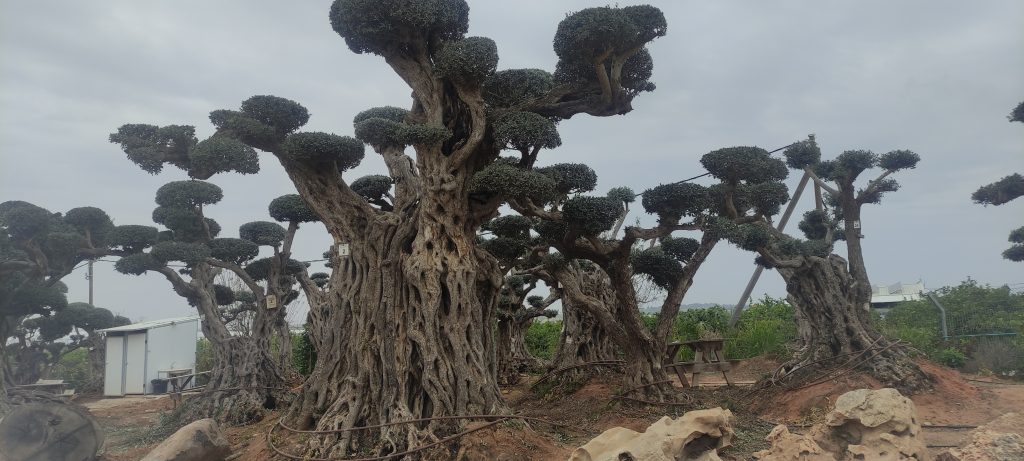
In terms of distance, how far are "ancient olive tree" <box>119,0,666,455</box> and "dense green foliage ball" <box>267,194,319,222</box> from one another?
221cm

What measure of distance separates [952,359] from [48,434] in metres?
15.8

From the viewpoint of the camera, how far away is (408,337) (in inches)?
330

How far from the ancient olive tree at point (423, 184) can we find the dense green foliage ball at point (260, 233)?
10.8ft

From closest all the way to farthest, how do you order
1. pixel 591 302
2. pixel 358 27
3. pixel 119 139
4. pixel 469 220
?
pixel 358 27
pixel 469 220
pixel 119 139
pixel 591 302

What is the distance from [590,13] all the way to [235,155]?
18.6ft

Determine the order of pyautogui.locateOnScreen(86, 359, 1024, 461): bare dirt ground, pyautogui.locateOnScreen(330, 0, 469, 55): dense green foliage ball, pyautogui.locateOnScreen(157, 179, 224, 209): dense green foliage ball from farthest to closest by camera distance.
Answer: pyautogui.locateOnScreen(157, 179, 224, 209): dense green foliage ball, pyautogui.locateOnScreen(330, 0, 469, 55): dense green foliage ball, pyautogui.locateOnScreen(86, 359, 1024, 461): bare dirt ground

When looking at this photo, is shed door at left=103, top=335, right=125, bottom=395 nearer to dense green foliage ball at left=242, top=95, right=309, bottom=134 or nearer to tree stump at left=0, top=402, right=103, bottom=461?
tree stump at left=0, top=402, right=103, bottom=461

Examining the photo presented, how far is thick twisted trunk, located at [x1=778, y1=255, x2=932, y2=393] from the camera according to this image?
407 inches

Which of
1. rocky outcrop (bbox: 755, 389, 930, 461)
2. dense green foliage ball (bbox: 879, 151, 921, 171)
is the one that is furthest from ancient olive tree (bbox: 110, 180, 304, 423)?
dense green foliage ball (bbox: 879, 151, 921, 171)

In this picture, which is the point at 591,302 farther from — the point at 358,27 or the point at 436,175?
the point at 358,27

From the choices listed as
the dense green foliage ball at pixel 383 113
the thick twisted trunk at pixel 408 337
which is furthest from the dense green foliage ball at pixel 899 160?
the dense green foliage ball at pixel 383 113

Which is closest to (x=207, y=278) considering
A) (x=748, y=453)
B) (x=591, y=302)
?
(x=591, y=302)

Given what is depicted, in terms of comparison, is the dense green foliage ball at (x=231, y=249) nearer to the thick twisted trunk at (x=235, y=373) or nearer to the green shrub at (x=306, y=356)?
the thick twisted trunk at (x=235, y=373)

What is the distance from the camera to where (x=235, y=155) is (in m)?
9.71
